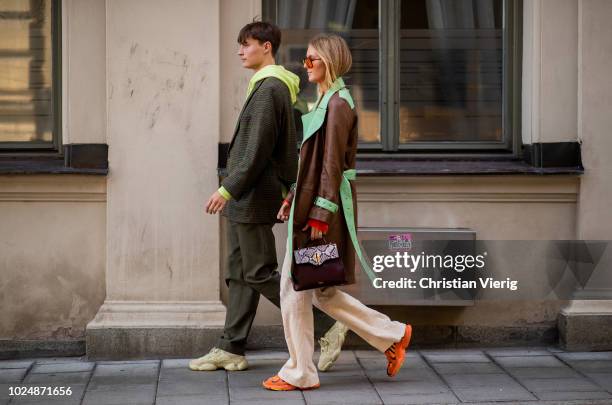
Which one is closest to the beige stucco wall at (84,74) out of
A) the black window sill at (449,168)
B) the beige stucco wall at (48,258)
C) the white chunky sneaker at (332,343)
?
the beige stucco wall at (48,258)

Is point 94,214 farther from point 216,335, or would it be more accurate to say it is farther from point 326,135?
point 326,135

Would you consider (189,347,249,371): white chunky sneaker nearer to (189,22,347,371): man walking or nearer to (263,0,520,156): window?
(189,22,347,371): man walking

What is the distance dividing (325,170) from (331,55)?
657 mm

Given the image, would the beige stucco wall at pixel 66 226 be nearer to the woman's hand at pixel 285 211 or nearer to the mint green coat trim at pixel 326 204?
the woman's hand at pixel 285 211

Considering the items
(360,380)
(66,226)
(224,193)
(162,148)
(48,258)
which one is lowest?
(360,380)

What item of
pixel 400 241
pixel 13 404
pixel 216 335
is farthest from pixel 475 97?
pixel 13 404

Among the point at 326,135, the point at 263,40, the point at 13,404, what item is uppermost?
the point at 263,40

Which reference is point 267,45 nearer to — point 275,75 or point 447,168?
point 275,75

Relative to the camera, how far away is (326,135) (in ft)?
19.2

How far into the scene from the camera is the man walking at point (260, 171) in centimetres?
623

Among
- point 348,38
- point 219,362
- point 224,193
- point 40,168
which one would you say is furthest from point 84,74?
point 219,362

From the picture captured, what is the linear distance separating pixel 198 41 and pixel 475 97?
2030mm

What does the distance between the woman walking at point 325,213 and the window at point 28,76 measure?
220 centimetres

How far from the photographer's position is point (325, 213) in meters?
5.77
